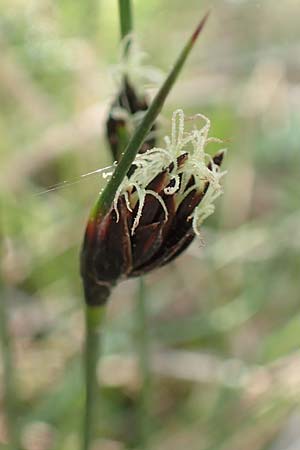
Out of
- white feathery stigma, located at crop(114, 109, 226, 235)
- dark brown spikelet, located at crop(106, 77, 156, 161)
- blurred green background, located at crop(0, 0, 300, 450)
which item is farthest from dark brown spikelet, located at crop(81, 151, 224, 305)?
blurred green background, located at crop(0, 0, 300, 450)

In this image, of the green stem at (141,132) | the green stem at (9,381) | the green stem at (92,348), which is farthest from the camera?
the green stem at (9,381)

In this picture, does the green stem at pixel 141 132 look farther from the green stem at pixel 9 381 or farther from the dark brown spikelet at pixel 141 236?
the green stem at pixel 9 381

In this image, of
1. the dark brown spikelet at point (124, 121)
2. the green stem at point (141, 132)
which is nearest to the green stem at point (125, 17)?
the dark brown spikelet at point (124, 121)

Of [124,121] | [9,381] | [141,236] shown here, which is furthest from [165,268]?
[141,236]

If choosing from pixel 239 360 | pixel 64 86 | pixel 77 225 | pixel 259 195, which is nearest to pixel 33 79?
pixel 64 86

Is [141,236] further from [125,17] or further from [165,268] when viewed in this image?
[165,268]

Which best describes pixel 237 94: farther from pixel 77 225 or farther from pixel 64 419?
pixel 64 419
